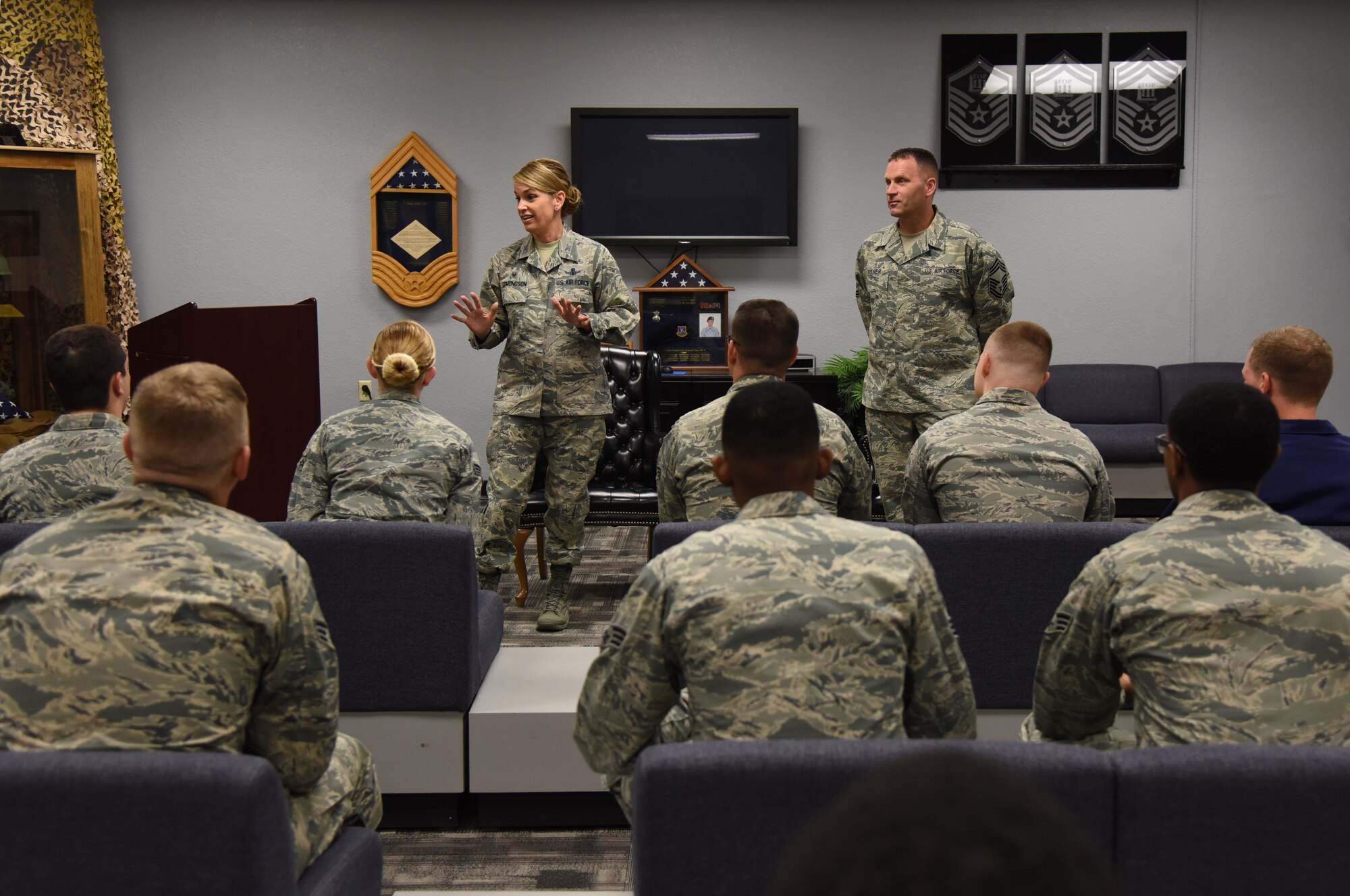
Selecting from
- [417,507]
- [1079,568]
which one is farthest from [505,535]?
[1079,568]

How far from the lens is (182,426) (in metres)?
1.48

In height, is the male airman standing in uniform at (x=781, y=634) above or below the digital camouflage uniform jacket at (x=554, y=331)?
below

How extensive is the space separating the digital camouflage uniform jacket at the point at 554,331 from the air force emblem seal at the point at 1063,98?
3.32 metres

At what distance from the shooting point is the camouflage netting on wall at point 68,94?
5438mm

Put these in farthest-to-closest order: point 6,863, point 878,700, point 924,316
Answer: point 924,316
point 878,700
point 6,863

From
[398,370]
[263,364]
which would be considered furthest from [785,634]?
[263,364]

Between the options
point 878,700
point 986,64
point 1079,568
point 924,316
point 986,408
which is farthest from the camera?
point 986,64

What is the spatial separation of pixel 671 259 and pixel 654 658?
5.25 m

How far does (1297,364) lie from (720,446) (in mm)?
1253

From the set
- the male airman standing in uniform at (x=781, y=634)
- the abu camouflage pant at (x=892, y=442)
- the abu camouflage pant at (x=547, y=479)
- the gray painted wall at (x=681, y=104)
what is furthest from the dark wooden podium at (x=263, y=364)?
the male airman standing in uniform at (x=781, y=634)

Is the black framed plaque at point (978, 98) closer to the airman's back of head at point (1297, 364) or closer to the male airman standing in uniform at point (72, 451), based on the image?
the airman's back of head at point (1297, 364)

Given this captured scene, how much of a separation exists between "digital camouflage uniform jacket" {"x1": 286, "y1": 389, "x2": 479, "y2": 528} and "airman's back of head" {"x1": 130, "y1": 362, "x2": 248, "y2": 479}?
1.33m

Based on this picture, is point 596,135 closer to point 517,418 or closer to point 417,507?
point 517,418

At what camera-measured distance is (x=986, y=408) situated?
102 inches
